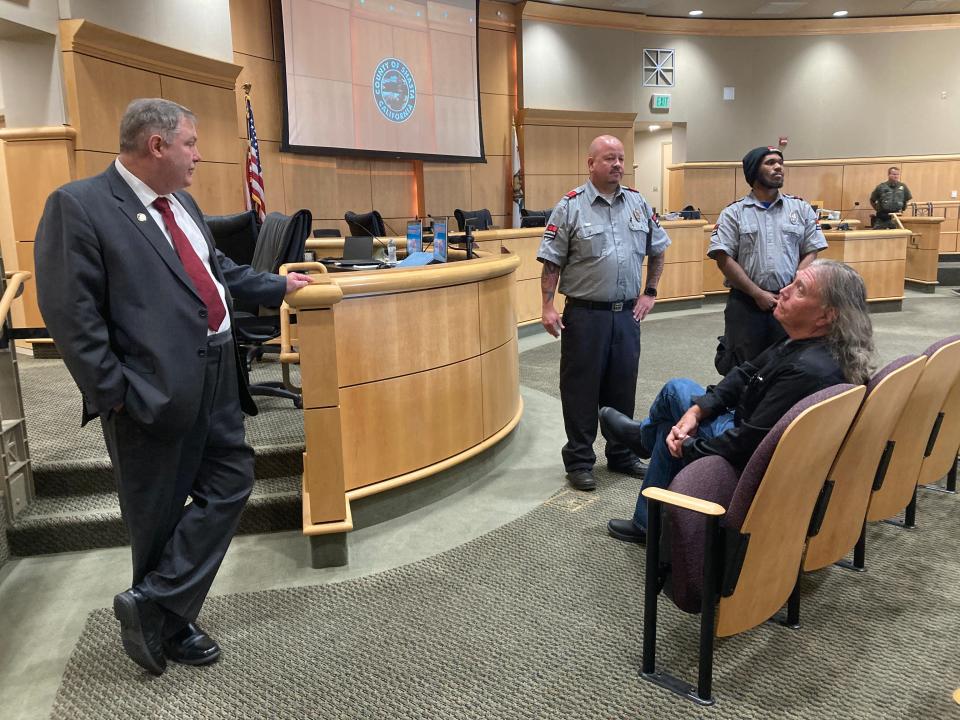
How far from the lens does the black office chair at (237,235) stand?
4.00 meters

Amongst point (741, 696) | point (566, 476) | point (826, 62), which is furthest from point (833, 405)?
point (826, 62)

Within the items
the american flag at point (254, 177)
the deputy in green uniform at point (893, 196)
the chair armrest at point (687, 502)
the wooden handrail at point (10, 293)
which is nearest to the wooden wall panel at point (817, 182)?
the deputy in green uniform at point (893, 196)

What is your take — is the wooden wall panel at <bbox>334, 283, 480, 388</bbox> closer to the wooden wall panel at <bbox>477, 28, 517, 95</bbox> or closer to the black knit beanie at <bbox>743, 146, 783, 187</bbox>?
the black knit beanie at <bbox>743, 146, 783, 187</bbox>

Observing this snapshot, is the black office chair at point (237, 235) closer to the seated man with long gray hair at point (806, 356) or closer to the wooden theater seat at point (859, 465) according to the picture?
the seated man with long gray hair at point (806, 356)

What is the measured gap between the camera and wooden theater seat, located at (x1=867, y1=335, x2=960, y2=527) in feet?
7.06

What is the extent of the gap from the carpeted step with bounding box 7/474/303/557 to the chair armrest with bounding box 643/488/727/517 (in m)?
1.68

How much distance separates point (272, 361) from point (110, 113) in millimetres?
2549

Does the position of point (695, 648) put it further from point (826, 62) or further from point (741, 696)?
point (826, 62)

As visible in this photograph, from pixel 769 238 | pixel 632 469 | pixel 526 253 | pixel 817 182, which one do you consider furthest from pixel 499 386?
pixel 817 182

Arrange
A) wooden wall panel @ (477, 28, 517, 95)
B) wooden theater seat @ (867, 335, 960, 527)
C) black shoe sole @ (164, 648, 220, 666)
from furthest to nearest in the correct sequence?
wooden wall panel @ (477, 28, 517, 95), wooden theater seat @ (867, 335, 960, 527), black shoe sole @ (164, 648, 220, 666)

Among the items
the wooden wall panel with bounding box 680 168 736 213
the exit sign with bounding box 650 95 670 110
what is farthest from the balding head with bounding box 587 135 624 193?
the wooden wall panel with bounding box 680 168 736 213

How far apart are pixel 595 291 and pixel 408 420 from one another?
101cm

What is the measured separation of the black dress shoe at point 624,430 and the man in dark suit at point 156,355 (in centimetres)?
136

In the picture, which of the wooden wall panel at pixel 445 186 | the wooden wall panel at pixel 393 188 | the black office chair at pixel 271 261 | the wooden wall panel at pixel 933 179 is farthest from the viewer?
the wooden wall panel at pixel 933 179
